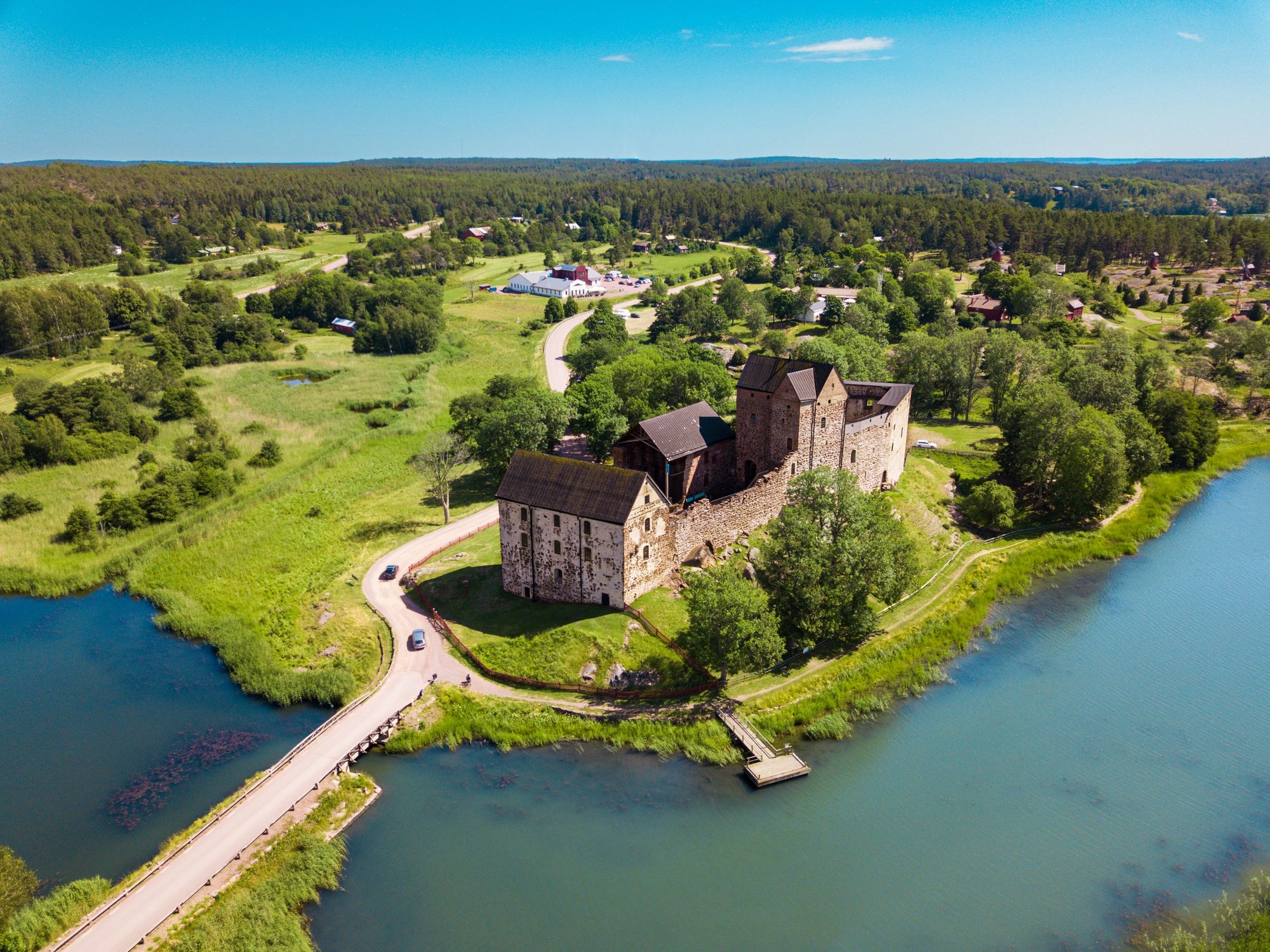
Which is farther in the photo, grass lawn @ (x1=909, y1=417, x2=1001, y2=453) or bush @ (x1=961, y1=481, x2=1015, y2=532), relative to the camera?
grass lawn @ (x1=909, y1=417, x2=1001, y2=453)

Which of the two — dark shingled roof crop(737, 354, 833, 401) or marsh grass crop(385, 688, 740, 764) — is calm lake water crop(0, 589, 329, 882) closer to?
marsh grass crop(385, 688, 740, 764)

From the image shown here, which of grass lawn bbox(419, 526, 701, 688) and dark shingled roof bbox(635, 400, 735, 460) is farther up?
dark shingled roof bbox(635, 400, 735, 460)

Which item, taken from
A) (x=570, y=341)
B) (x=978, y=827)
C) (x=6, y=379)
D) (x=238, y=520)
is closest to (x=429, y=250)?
(x=570, y=341)

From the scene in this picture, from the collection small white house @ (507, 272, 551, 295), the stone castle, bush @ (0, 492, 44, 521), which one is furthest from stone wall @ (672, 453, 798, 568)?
small white house @ (507, 272, 551, 295)

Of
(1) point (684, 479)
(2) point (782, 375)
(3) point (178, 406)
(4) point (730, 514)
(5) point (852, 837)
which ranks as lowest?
(5) point (852, 837)

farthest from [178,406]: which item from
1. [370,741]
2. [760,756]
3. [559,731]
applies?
[760,756]

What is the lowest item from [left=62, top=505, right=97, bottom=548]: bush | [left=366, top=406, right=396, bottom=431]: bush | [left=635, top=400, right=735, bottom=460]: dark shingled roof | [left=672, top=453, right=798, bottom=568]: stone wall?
[left=62, top=505, right=97, bottom=548]: bush

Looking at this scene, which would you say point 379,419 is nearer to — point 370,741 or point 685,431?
point 685,431

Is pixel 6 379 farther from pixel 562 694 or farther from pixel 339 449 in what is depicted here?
pixel 562 694
